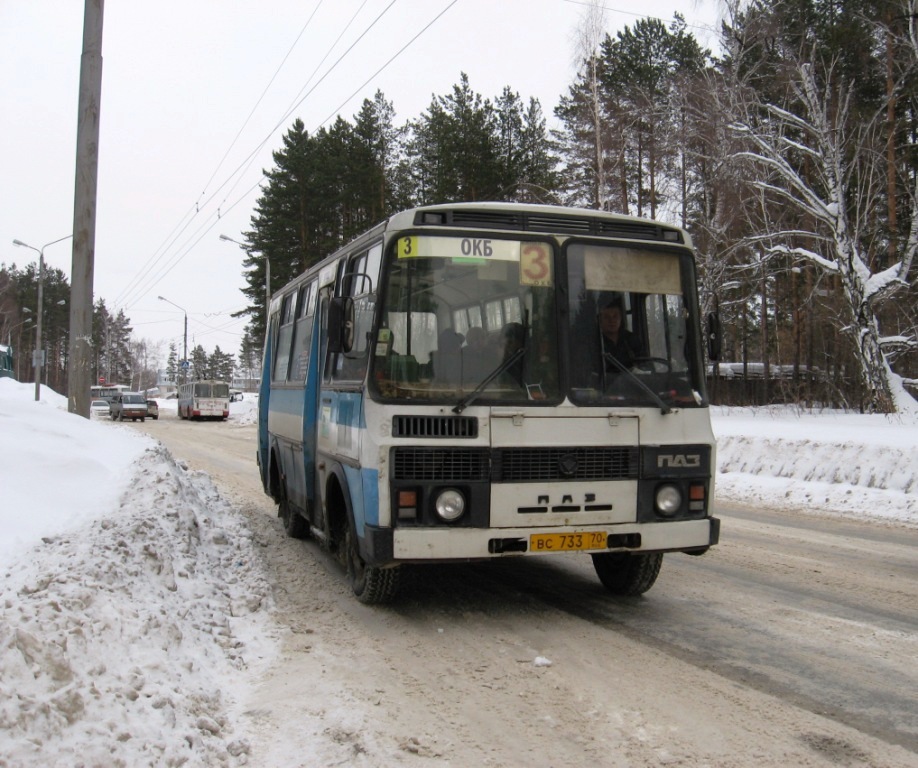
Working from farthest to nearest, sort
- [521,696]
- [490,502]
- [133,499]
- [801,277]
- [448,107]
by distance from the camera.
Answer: [448,107] < [801,277] < [133,499] < [490,502] < [521,696]

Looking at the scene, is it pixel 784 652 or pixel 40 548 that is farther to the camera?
pixel 784 652

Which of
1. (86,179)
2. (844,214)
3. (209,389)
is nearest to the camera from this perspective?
(86,179)

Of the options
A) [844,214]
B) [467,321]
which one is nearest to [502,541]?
[467,321]

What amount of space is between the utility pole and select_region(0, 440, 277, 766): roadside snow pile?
6.57 metres

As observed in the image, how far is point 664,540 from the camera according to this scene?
5977mm

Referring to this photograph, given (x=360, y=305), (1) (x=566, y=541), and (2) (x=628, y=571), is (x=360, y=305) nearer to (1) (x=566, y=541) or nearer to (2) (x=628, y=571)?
(1) (x=566, y=541)

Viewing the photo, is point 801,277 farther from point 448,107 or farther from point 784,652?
point 784,652

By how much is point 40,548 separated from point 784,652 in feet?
15.0

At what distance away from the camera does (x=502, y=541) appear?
5.68 metres

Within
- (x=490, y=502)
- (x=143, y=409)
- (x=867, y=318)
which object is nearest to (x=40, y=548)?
(x=490, y=502)

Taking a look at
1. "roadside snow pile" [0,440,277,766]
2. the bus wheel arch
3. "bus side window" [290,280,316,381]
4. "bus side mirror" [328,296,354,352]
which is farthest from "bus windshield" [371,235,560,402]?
"bus side window" [290,280,316,381]

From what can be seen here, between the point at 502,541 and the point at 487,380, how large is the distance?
3.61 ft

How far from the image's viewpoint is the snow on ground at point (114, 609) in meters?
3.56

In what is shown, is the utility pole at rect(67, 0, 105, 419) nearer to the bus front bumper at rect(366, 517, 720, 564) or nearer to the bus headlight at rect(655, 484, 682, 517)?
the bus front bumper at rect(366, 517, 720, 564)
